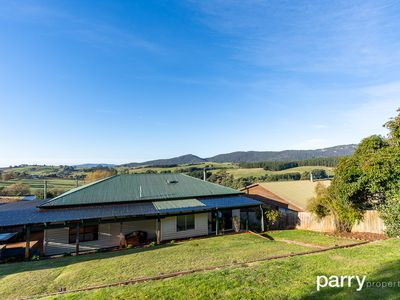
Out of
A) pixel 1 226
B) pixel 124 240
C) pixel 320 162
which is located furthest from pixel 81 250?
pixel 320 162

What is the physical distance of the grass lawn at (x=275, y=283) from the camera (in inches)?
231

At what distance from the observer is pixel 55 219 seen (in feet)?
46.2

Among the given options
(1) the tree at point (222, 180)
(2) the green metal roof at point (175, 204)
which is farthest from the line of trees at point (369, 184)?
(1) the tree at point (222, 180)

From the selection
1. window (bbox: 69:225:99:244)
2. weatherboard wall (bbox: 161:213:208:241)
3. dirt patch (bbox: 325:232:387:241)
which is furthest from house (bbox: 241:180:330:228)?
window (bbox: 69:225:99:244)

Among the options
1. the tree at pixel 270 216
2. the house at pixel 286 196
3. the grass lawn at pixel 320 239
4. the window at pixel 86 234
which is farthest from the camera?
the house at pixel 286 196

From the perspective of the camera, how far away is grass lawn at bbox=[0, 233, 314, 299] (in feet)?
27.9

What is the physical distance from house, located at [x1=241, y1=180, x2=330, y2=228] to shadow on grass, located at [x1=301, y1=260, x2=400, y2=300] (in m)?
15.4

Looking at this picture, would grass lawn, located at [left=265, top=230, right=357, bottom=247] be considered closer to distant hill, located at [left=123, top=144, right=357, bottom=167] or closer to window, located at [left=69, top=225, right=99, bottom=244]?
window, located at [left=69, top=225, right=99, bottom=244]

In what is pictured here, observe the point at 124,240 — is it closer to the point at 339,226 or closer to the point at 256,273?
the point at 256,273

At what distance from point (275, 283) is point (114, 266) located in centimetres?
747

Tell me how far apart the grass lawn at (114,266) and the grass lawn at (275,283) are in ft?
6.21

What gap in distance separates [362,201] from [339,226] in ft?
9.22

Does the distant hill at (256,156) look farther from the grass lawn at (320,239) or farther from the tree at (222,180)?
the grass lawn at (320,239)

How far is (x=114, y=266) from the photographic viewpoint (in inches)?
412
